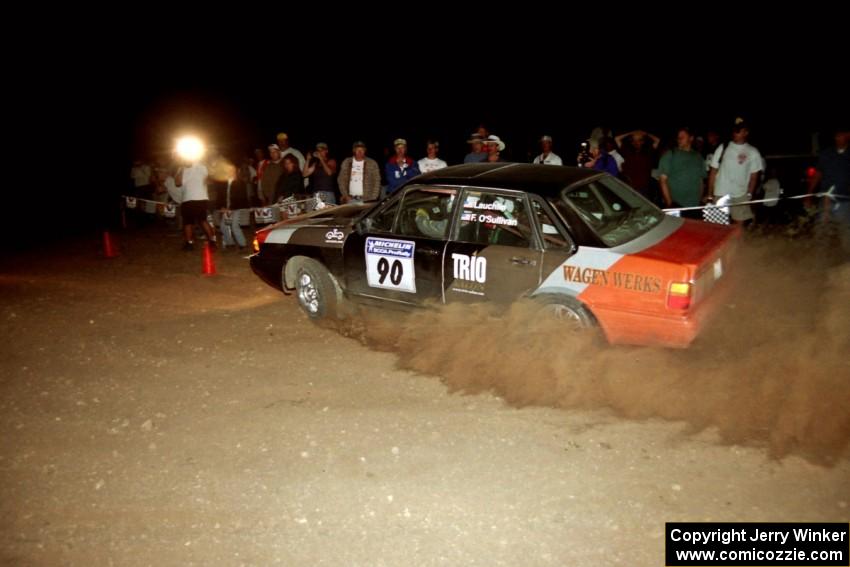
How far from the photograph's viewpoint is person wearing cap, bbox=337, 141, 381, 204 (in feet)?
34.1

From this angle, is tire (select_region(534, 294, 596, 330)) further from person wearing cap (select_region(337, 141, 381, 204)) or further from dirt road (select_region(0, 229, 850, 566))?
person wearing cap (select_region(337, 141, 381, 204))

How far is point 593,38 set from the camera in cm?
2964

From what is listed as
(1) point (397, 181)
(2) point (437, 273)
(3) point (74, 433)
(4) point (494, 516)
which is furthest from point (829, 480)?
(1) point (397, 181)

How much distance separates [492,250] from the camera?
5609 millimetres

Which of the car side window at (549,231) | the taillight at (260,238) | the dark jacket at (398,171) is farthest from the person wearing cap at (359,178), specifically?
the car side window at (549,231)

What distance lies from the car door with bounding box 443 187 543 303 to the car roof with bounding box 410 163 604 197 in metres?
0.11

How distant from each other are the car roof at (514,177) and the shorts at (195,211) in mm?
5859

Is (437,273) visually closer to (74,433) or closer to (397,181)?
(74,433)

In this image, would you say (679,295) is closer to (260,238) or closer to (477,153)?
(260,238)

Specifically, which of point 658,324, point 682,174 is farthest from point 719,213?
point 658,324

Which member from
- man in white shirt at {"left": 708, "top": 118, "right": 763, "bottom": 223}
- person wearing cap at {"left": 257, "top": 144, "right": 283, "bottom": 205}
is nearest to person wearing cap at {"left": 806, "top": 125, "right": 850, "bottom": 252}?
man in white shirt at {"left": 708, "top": 118, "right": 763, "bottom": 223}

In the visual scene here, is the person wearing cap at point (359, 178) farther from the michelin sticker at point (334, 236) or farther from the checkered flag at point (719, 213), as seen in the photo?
the checkered flag at point (719, 213)

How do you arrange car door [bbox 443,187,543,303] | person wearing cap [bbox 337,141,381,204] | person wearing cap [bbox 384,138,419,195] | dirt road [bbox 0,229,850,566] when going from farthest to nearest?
person wearing cap [bbox 337,141,381,204] → person wearing cap [bbox 384,138,419,195] → car door [bbox 443,187,543,303] → dirt road [bbox 0,229,850,566]

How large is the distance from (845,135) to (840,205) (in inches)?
32.9
